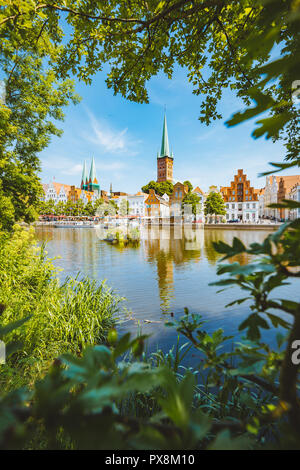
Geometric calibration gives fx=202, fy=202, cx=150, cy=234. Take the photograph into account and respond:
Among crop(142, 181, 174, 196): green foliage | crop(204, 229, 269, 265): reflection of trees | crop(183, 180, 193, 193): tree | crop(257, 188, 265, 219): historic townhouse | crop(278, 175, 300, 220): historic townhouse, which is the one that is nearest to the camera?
crop(204, 229, 269, 265): reflection of trees

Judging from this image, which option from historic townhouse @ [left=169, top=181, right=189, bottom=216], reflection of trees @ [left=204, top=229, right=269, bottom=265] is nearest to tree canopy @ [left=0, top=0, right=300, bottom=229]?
reflection of trees @ [left=204, top=229, right=269, bottom=265]

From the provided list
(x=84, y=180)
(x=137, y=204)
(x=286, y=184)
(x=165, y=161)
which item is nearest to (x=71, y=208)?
(x=137, y=204)

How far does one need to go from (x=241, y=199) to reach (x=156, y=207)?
79.9ft

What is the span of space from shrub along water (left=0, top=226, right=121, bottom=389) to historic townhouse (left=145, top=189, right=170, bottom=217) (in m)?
56.8

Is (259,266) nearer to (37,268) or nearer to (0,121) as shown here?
(0,121)

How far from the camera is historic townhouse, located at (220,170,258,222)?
54.7 metres

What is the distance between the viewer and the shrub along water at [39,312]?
282 cm

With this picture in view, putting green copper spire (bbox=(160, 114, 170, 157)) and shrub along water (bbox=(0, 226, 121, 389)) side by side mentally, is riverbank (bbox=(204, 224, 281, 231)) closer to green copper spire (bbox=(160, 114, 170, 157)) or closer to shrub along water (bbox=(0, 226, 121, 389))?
shrub along water (bbox=(0, 226, 121, 389))

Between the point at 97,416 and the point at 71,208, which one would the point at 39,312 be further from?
the point at 71,208

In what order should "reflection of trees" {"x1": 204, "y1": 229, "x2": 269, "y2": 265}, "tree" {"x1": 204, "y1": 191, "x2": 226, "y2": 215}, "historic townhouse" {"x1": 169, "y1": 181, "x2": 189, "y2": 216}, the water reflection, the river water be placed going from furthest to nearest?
"historic townhouse" {"x1": 169, "y1": 181, "x2": 189, "y2": 216} → "tree" {"x1": 204, "y1": 191, "x2": 226, "y2": 215} → the water reflection → "reflection of trees" {"x1": 204, "y1": 229, "x2": 269, "y2": 265} → the river water

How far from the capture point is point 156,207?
62188 millimetres

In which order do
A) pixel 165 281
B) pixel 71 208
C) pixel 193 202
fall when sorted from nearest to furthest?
pixel 165 281 < pixel 193 202 < pixel 71 208

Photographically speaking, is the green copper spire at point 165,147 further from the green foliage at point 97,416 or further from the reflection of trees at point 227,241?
the green foliage at point 97,416

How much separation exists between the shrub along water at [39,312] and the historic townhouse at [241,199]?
57077mm
